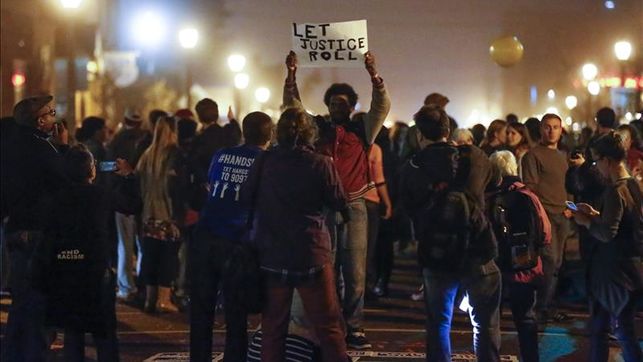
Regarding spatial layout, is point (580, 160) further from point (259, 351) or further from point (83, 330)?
point (83, 330)

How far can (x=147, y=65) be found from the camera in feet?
289

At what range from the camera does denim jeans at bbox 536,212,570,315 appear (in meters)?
10.4

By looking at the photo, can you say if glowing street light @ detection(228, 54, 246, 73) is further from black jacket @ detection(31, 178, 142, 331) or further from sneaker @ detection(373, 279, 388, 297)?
black jacket @ detection(31, 178, 142, 331)

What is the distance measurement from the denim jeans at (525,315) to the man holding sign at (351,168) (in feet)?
5.25

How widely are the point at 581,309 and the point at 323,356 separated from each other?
530 centimetres

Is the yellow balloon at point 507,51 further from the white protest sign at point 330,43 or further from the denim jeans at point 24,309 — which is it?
the denim jeans at point 24,309

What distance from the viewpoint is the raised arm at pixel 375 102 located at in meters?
8.71

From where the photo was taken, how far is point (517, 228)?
7.87m

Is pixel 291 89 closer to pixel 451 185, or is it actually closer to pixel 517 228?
pixel 451 185

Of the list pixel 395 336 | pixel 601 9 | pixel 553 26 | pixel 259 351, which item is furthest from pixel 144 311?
pixel 553 26

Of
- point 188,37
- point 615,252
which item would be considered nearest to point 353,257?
point 615,252

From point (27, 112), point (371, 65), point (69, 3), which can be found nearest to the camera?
point (27, 112)

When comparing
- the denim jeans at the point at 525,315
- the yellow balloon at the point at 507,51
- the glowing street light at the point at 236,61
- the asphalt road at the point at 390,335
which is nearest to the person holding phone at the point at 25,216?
the asphalt road at the point at 390,335

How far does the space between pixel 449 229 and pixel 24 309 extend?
303cm
